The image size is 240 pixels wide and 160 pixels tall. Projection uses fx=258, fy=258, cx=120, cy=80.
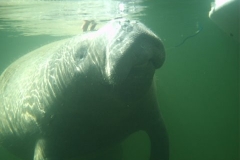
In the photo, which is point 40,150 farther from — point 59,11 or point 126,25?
point 59,11

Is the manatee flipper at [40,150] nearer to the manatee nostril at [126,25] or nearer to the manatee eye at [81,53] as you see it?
the manatee eye at [81,53]

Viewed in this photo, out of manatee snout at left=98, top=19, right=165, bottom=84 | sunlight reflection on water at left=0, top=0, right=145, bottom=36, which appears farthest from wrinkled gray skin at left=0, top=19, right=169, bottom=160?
sunlight reflection on water at left=0, top=0, right=145, bottom=36

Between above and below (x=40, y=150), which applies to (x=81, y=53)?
above

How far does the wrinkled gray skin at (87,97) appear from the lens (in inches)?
134

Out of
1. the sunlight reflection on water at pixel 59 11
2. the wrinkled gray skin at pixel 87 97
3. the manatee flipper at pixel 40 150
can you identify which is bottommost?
the manatee flipper at pixel 40 150

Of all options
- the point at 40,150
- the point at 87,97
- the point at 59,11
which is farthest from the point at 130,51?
the point at 59,11

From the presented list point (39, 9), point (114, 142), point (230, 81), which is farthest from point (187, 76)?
point (114, 142)

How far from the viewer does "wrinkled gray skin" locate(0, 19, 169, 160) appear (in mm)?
3412

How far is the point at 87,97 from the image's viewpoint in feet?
14.4

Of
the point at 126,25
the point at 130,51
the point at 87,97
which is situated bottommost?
the point at 87,97

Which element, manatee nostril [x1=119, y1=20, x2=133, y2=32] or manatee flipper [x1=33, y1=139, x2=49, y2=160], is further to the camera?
manatee flipper [x1=33, y1=139, x2=49, y2=160]

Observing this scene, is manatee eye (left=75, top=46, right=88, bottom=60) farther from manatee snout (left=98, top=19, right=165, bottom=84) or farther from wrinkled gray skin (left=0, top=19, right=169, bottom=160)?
manatee snout (left=98, top=19, right=165, bottom=84)

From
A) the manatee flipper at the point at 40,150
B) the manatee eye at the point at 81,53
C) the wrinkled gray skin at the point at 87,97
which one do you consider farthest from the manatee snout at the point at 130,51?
the manatee flipper at the point at 40,150

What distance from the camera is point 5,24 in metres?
16.7
